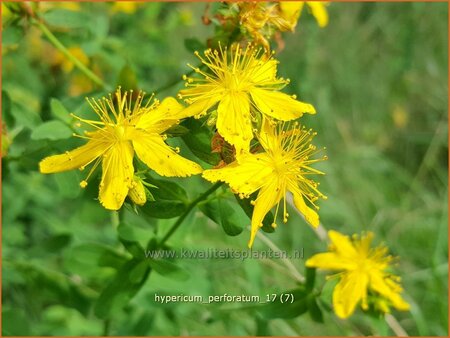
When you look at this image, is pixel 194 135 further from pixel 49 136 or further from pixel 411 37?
pixel 411 37

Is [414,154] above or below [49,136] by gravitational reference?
above

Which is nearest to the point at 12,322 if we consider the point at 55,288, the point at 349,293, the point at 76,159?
the point at 55,288

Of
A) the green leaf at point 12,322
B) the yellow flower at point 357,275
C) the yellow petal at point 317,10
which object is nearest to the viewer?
the yellow flower at point 357,275

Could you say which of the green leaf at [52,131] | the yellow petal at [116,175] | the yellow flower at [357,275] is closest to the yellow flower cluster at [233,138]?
the yellow petal at [116,175]

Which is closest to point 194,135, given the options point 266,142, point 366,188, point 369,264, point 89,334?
point 266,142

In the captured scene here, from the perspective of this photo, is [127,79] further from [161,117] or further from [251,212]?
[251,212]

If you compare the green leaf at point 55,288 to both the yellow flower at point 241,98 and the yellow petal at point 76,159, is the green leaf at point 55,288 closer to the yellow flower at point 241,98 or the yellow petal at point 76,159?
the yellow petal at point 76,159
